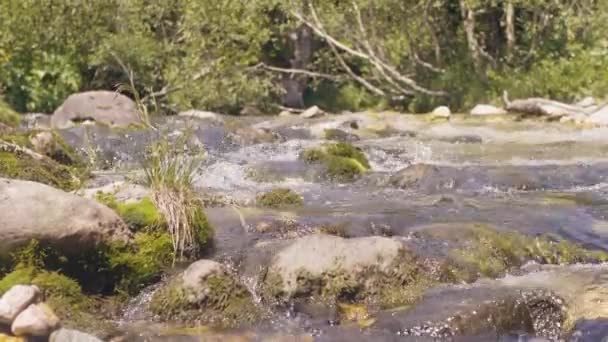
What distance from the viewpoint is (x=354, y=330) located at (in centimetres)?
488

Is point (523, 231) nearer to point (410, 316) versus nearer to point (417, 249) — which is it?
point (417, 249)

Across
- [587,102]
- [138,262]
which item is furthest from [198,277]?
[587,102]

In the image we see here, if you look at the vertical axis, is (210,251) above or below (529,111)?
above

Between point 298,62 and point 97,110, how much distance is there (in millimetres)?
7539

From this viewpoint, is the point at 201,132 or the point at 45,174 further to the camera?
the point at 201,132

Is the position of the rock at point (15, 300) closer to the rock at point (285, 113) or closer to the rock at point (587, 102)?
the rock at point (587, 102)

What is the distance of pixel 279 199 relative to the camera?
306 inches

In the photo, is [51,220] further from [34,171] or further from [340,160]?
[340,160]

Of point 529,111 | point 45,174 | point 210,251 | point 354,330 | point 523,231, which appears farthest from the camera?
point 529,111

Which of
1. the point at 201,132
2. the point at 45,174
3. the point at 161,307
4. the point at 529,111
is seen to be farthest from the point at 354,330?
the point at 529,111

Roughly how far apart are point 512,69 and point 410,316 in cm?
1389

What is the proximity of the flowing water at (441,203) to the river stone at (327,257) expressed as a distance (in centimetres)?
25

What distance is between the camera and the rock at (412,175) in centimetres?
912

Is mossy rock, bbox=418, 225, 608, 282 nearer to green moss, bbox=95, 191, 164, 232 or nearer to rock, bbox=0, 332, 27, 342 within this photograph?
green moss, bbox=95, 191, 164, 232
